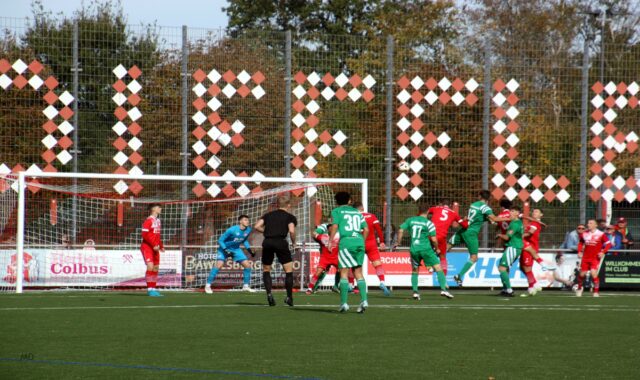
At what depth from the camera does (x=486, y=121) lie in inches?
1094

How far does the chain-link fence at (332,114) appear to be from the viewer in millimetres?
24953

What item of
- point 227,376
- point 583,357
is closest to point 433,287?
point 583,357

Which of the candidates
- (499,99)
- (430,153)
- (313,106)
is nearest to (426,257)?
(430,153)

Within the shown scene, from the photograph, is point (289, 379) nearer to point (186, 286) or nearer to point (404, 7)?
point (186, 286)

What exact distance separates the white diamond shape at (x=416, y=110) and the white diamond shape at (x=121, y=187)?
23.9 ft

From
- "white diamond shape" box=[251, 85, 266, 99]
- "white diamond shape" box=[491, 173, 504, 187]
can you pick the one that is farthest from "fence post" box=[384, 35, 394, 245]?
"white diamond shape" box=[251, 85, 266, 99]

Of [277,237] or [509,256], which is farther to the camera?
[509,256]

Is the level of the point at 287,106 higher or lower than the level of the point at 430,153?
higher

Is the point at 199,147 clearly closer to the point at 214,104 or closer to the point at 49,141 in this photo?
the point at 214,104

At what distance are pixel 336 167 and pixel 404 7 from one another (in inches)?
1190

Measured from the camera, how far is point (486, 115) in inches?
1094

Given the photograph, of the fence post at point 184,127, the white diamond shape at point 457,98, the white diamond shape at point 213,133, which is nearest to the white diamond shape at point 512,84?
the white diamond shape at point 457,98

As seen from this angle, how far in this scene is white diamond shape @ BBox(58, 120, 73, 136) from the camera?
2478 cm

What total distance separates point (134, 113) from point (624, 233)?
1343cm
